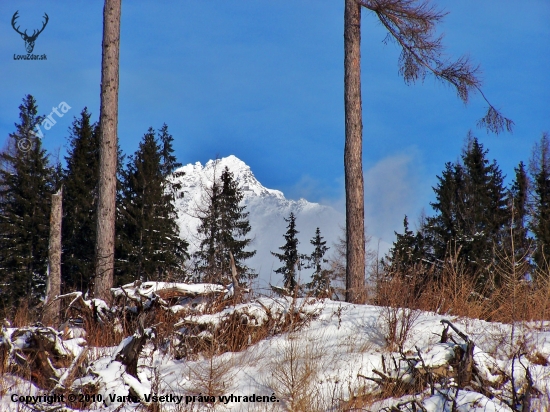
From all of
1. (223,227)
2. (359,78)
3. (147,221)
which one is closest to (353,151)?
(359,78)

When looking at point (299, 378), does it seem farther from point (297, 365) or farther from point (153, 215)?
point (153, 215)

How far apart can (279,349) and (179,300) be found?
6.66 ft

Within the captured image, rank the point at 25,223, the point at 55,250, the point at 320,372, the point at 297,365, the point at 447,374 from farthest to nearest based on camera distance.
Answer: the point at 25,223, the point at 55,250, the point at 320,372, the point at 297,365, the point at 447,374

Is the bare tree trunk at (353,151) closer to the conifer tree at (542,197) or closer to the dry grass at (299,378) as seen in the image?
the dry grass at (299,378)

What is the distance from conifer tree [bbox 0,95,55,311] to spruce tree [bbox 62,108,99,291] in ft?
3.13

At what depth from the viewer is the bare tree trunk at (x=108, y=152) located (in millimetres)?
8953

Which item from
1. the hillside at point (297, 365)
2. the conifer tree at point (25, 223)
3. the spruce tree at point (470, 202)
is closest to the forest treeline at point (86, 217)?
the conifer tree at point (25, 223)

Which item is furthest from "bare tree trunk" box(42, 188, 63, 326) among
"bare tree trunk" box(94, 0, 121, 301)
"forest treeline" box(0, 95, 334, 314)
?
"forest treeline" box(0, 95, 334, 314)

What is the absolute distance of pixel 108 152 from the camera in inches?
375

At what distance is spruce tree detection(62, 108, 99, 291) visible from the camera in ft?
76.1

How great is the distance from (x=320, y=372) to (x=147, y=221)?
66.7 feet

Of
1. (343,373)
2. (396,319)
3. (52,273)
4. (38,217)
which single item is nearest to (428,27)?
(396,319)

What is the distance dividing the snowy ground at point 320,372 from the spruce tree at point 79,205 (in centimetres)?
1826

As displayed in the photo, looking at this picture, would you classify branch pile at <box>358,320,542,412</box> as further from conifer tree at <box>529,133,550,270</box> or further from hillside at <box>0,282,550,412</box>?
conifer tree at <box>529,133,550,270</box>
